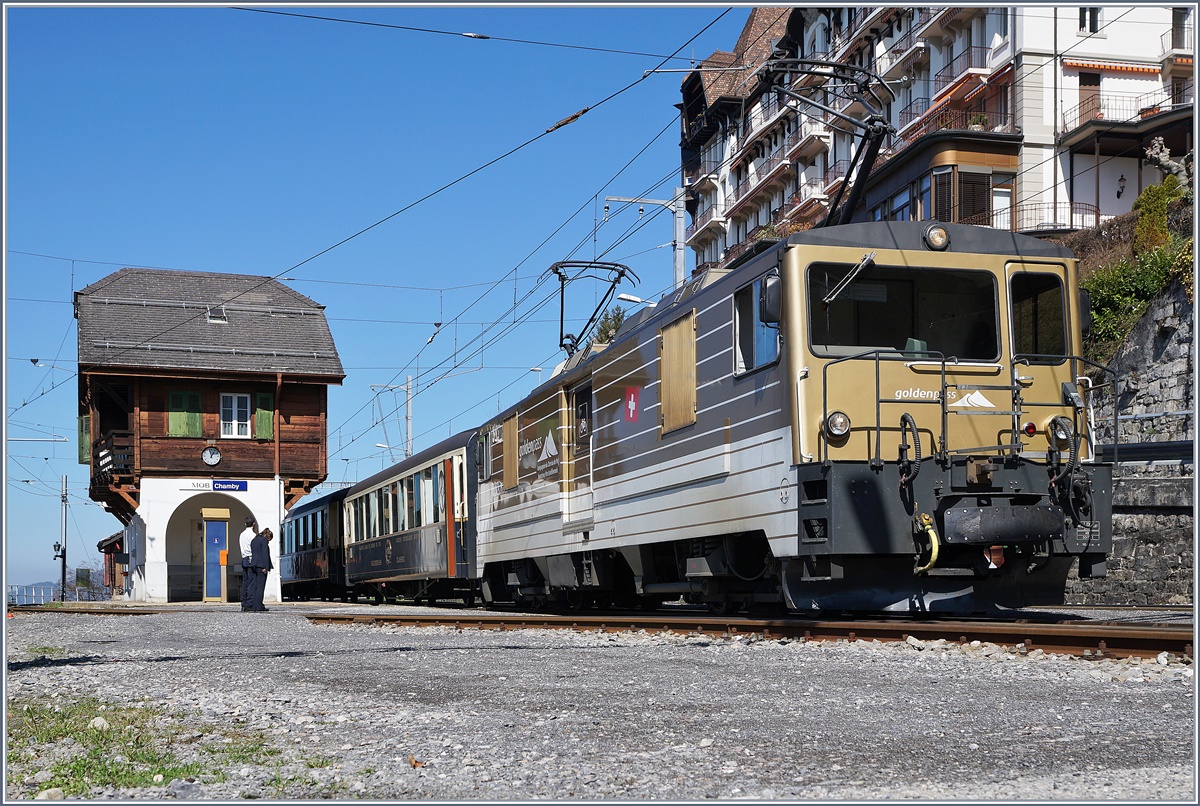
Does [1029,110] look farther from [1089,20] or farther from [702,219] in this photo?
[702,219]

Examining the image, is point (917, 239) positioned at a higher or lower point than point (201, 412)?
lower

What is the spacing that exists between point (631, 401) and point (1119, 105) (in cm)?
3153

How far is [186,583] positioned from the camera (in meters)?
39.9

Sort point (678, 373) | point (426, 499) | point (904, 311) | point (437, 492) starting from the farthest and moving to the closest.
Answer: point (426, 499) → point (437, 492) → point (678, 373) → point (904, 311)

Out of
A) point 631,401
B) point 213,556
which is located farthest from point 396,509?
point 631,401

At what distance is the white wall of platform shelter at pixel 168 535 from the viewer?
1416 inches

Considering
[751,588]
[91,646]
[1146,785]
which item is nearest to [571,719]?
[1146,785]

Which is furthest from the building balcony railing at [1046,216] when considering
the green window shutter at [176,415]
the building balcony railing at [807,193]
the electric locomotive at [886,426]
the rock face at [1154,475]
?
the electric locomotive at [886,426]

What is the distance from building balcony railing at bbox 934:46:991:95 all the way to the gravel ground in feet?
114

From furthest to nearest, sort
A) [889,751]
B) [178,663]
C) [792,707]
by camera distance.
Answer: [178,663] → [792,707] → [889,751]

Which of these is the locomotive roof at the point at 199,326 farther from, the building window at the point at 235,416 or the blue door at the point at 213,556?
the blue door at the point at 213,556

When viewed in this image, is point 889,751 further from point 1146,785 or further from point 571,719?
point 571,719

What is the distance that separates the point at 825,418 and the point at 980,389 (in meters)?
1.56

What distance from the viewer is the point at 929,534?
10.4 meters
